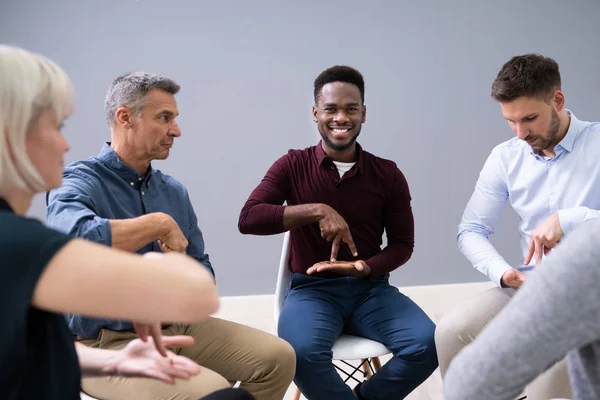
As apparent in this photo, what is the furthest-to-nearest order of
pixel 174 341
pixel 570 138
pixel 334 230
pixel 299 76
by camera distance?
pixel 299 76
pixel 570 138
pixel 334 230
pixel 174 341

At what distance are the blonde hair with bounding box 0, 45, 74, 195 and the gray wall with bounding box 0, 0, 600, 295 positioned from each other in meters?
2.69

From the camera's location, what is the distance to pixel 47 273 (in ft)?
2.44

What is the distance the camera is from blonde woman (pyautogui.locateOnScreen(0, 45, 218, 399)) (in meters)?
0.75

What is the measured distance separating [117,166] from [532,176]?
153 cm

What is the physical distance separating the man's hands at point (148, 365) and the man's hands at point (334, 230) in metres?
1.02

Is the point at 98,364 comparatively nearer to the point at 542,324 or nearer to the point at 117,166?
the point at 542,324

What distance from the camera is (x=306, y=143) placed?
3676 mm

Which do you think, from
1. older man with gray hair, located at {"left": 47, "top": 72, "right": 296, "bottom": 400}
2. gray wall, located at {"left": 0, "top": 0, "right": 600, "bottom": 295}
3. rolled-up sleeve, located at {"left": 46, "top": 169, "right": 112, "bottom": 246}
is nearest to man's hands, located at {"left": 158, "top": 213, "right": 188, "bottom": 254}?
older man with gray hair, located at {"left": 47, "top": 72, "right": 296, "bottom": 400}

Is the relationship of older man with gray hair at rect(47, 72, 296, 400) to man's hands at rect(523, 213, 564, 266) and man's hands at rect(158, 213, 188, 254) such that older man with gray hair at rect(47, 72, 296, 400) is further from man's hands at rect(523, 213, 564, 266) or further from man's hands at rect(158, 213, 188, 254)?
man's hands at rect(523, 213, 564, 266)

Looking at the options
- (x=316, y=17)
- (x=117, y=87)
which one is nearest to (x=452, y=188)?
(x=316, y=17)

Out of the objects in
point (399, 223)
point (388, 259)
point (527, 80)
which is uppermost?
point (527, 80)

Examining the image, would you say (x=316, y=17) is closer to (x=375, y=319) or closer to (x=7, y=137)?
(x=375, y=319)

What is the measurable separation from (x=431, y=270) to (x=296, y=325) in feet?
6.51

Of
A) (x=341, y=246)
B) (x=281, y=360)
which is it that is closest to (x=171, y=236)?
(x=281, y=360)
